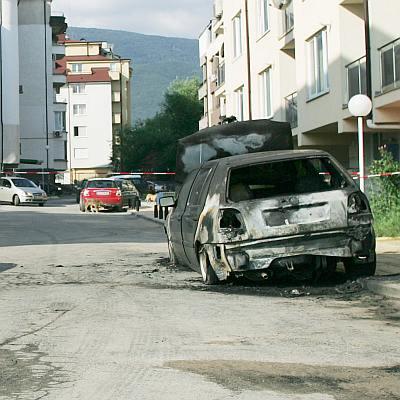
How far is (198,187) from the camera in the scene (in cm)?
1233

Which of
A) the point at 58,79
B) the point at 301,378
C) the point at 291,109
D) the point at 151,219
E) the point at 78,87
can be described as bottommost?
the point at 301,378

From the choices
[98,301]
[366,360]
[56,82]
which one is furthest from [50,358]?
[56,82]

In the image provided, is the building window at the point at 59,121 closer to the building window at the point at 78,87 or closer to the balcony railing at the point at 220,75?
the building window at the point at 78,87

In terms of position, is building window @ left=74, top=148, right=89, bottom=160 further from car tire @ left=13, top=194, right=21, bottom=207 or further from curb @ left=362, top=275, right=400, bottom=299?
curb @ left=362, top=275, right=400, bottom=299

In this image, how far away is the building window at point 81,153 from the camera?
→ 121 meters

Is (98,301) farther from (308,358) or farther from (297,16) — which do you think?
(297,16)

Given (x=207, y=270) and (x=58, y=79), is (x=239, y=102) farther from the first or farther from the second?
(x=58, y=79)

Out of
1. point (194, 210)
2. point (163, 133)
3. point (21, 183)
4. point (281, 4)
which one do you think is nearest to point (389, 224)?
point (194, 210)

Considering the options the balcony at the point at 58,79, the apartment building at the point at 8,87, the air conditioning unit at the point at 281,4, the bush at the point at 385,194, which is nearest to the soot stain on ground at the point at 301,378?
the bush at the point at 385,194

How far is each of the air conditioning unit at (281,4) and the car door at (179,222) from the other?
59.2 feet

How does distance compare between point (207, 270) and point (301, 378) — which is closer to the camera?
point (301, 378)

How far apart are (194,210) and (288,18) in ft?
65.1

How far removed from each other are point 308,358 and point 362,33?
62.2 feet

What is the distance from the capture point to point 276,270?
1077 cm
